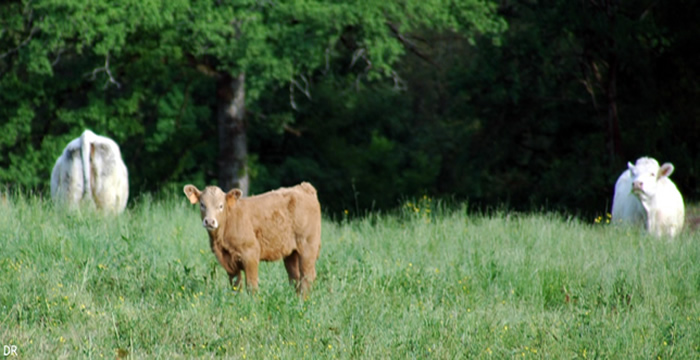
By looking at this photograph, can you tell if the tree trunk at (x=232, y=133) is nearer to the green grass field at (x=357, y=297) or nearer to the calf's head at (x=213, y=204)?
the green grass field at (x=357, y=297)

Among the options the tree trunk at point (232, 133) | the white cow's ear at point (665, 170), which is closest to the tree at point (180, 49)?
the tree trunk at point (232, 133)

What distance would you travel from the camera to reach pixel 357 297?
24.0 ft

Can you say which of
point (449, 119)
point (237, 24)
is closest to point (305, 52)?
point (237, 24)

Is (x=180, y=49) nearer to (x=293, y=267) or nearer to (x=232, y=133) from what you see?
(x=232, y=133)

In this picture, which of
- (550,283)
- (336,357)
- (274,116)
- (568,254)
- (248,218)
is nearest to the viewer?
(336,357)

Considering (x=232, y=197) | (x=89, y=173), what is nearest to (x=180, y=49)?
(x=89, y=173)

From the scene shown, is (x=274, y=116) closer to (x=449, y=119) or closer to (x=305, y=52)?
(x=305, y=52)

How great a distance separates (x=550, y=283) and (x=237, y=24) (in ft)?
35.0

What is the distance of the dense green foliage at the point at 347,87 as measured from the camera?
55.3ft

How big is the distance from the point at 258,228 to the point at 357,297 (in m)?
1.11

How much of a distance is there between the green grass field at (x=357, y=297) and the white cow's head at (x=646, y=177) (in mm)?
777

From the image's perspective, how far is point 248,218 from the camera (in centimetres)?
677

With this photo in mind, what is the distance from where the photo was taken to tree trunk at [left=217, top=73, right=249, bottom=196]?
63.3 ft

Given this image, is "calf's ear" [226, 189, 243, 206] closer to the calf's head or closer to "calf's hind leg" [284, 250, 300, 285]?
the calf's head
